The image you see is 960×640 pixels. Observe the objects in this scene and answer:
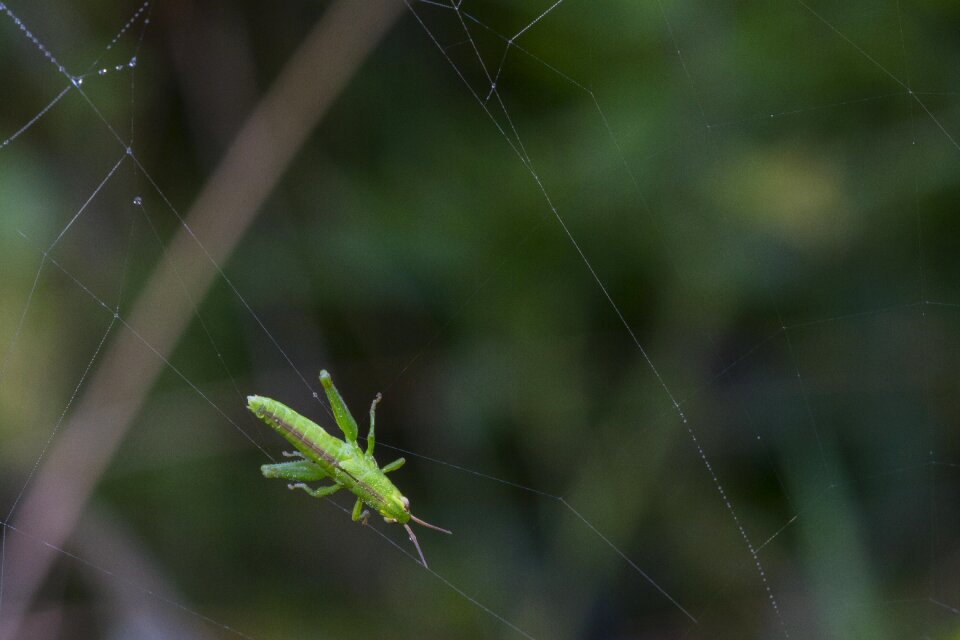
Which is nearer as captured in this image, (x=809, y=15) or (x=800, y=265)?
(x=809, y=15)

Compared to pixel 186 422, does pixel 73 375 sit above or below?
above

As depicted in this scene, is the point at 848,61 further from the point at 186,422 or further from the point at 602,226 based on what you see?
the point at 186,422

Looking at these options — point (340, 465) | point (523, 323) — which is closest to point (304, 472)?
point (340, 465)

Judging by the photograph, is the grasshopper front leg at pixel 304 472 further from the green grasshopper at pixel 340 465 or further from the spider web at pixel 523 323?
the spider web at pixel 523 323

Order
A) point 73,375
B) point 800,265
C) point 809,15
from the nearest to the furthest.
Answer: point 809,15, point 800,265, point 73,375

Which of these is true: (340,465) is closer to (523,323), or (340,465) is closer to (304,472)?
(304,472)

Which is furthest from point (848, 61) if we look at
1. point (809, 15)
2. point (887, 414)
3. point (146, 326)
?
point (146, 326)

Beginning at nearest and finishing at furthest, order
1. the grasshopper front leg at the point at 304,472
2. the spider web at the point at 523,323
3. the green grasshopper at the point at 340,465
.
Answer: the green grasshopper at the point at 340,465 < the grasshopper front leg at the point at 304,472 < the spider web at the point at 523,323

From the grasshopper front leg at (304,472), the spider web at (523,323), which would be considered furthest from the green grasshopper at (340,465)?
the spider web at (523,323)
